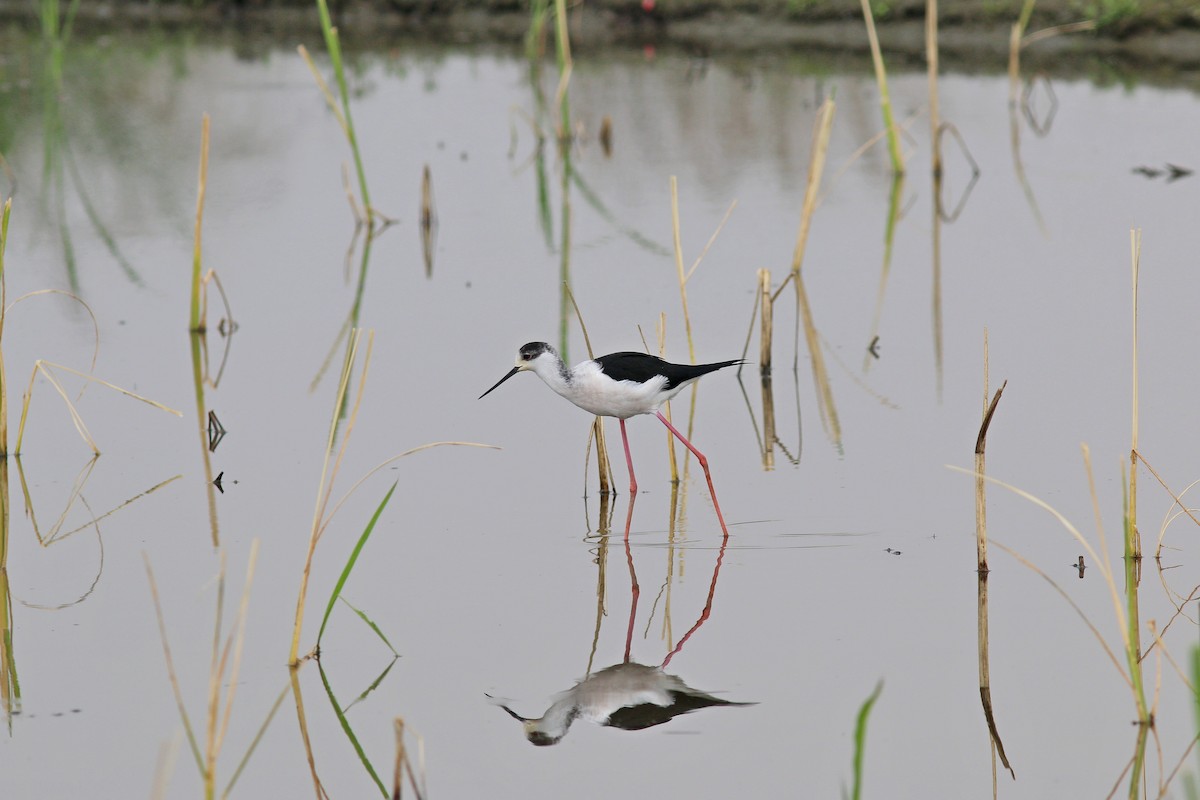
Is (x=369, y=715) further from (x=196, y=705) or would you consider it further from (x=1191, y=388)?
(x=1191, y=388)

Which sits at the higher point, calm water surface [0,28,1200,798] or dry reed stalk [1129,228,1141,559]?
dry reed stalk [1129,228,1141,559]

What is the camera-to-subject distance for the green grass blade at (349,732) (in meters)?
3.37

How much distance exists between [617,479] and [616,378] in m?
0.76

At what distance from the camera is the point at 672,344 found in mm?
7402

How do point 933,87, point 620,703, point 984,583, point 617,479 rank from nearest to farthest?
point 620,703 < point 984,583 < point 617,479 < point 933,87

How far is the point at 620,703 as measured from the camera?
371 centimetres

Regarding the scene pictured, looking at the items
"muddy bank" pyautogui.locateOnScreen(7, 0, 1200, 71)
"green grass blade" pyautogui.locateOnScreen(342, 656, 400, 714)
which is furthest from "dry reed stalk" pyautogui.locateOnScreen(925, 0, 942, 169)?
"green grass blade" pyautogui.locateOnScreen(342, 656, 400, 714)

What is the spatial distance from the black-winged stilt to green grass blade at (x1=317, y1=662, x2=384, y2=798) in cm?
129

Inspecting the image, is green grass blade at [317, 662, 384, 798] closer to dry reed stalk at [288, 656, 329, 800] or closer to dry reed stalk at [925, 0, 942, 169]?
dry reed stalk at [288, 656, 329, 800]

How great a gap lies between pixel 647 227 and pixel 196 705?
6.78 metres

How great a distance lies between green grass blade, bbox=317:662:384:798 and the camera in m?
3.37

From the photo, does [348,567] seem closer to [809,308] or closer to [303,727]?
[303,727]

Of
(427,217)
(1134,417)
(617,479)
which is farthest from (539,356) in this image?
(427,217)

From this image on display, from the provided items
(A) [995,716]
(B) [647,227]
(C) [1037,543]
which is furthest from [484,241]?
(A) [995,716]
